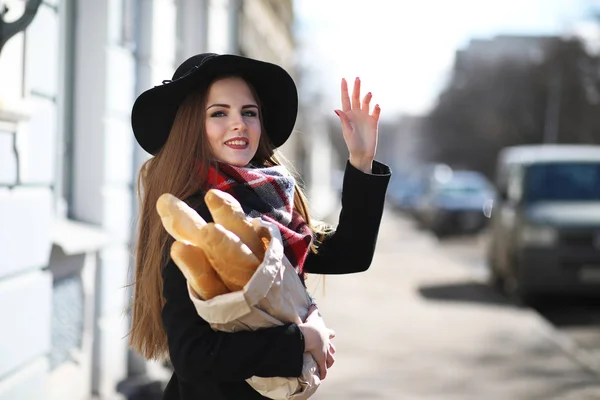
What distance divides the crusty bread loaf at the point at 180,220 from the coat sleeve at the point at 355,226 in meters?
0.59

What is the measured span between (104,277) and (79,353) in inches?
20.3

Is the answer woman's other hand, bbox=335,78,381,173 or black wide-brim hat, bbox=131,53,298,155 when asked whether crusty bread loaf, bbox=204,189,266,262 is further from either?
woman's other hand, bbox=335,78,381,173

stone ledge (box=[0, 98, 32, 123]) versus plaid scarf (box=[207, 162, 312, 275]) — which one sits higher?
stone ledge (box=[0, 98, 32, 123])

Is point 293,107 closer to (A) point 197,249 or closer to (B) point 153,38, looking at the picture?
(A) point 197,249

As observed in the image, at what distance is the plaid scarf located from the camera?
2219 mm

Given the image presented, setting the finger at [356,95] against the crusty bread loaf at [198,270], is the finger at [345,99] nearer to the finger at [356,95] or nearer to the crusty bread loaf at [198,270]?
the finger at [356,95]

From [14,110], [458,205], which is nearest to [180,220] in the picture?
[14,110]

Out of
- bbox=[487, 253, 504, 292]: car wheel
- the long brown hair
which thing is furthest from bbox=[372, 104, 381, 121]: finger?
bbox=[487, 253, 504, 292]: car wheel

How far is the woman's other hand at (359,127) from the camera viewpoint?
248 cm

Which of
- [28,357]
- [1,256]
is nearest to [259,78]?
[1,256]

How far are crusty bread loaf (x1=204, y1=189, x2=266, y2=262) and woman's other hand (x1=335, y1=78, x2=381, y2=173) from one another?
20.3 inches

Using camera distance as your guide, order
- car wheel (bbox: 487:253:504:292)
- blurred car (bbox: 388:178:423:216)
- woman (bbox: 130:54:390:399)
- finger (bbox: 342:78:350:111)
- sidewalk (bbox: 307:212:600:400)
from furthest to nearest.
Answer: blurred car (bbox: 388:178:423:216)
car wheel (bbox: 487:253:504:292)
sidewalk (bbox: 307:212:600:400)
finger (bbox: 342:78:350:111)
woman (bbox: 130:54:390:399)

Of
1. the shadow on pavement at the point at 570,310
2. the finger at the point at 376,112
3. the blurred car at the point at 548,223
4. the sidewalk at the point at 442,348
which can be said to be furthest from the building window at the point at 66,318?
the blurred car at the point at 548,223

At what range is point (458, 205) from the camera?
87.6ft
